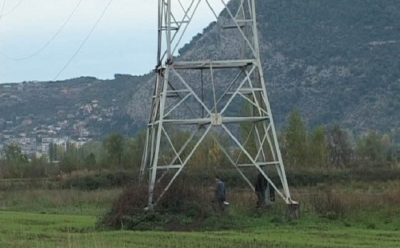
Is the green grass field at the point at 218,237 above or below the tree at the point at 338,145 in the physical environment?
below

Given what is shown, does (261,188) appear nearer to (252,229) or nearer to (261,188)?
(261,188)

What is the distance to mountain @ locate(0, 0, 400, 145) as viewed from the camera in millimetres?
116500

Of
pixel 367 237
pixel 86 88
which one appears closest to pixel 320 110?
pixel 86 88

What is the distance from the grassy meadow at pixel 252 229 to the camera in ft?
72.3

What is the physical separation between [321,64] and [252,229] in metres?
96.7

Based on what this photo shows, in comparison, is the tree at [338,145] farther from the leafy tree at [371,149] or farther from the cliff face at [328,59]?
the cliff face at [328,59]

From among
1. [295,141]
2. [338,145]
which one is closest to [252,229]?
[295,141]

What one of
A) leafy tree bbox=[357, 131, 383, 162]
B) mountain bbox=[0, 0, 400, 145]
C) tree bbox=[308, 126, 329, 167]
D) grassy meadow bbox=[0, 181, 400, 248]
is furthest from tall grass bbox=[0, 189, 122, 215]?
mountain bbox=[0, 0, 400, 145]

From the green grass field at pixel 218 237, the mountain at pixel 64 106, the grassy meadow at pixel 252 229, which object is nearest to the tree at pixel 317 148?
the grassy meadow at pixel 252 229

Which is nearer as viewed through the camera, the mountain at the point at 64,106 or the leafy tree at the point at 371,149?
the leafy tree at the point at 371,149

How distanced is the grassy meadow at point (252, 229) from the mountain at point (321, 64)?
6905 centimetres

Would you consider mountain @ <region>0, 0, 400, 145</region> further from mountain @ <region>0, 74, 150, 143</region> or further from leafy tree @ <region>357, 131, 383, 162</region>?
leafy tree @ <region>357, 131, 383, 162</region>

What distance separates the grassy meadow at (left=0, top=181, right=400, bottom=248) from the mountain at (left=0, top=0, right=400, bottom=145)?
6905 centimetres


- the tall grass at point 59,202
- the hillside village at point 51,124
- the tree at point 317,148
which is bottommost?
the tall grass at point 59,202
